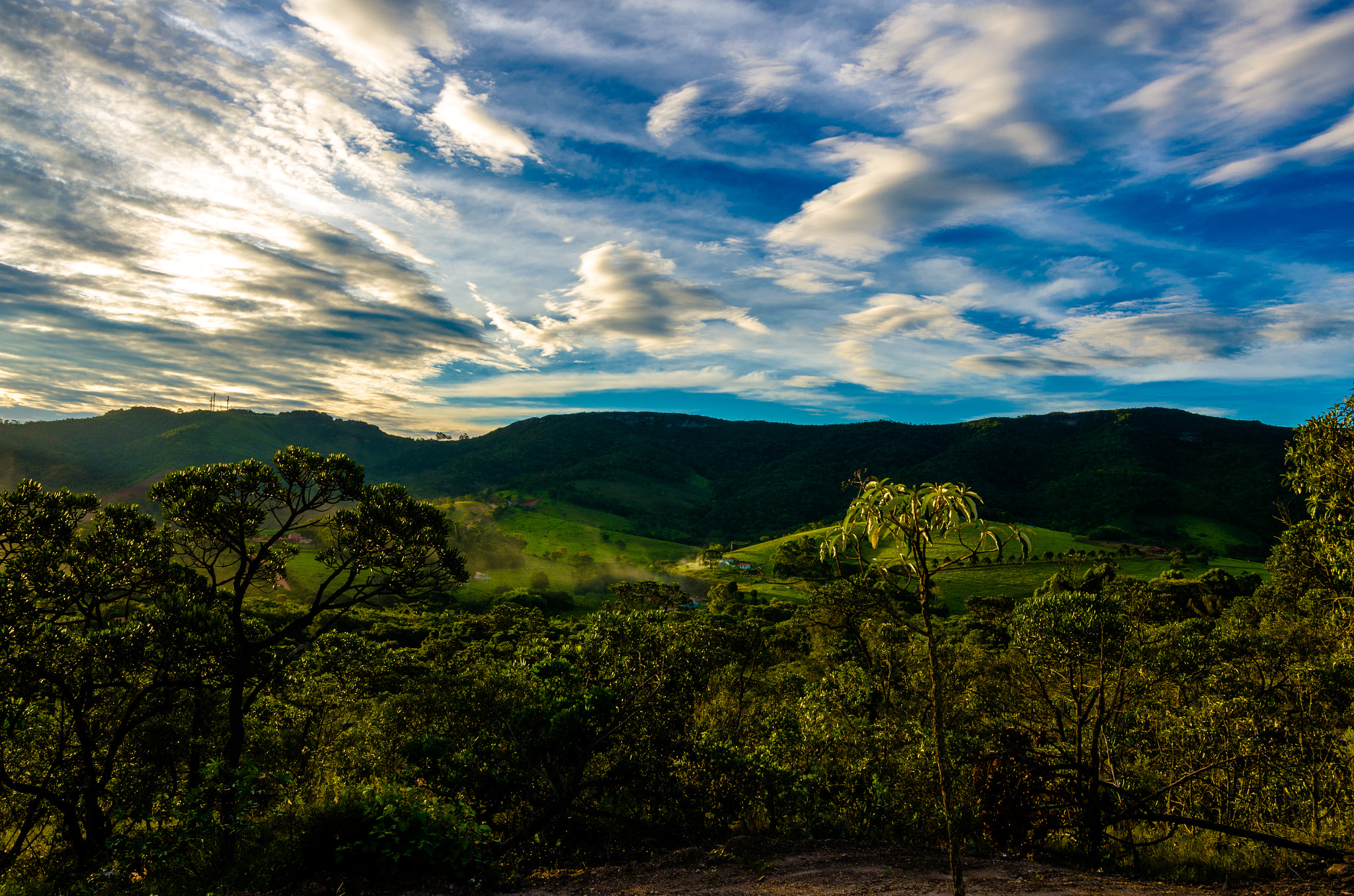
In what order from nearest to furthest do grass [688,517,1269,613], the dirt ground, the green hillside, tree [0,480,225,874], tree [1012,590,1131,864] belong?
the dirt ground → tree [0,480,225,874] → tree [1012,590,1131,864] → grass [688,517,1269,613] → the green hillside

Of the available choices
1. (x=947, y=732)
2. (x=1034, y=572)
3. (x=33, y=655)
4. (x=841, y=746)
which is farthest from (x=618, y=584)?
(x=1034, y=572)

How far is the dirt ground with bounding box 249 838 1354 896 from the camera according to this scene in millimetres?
9242

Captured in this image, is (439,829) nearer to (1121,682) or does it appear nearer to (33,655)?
(33,655)

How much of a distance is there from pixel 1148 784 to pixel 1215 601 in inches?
1948

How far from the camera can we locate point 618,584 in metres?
35.9

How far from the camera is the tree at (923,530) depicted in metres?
5.46

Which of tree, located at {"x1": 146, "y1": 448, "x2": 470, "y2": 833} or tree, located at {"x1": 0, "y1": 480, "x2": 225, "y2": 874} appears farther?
tree, located at {"x1": 146, "y1": 448, "x2": 470, "y2": 833}

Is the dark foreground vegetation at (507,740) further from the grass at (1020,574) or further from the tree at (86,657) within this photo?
the grass at (1020,574)

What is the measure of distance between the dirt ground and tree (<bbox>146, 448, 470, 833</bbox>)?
270 inches

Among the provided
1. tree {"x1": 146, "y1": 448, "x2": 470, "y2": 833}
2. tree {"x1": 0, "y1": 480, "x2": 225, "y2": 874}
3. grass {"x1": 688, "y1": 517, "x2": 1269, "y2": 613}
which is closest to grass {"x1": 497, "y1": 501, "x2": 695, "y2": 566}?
grass {"x1": 688, "y1": 517, "x2": 1269, "y2": 613}

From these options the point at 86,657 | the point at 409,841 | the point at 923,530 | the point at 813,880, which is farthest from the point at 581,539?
the point at 923,530

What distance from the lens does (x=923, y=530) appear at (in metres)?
5.85

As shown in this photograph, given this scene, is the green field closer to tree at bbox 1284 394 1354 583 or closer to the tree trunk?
tree at bbox 1284 394 1354 583

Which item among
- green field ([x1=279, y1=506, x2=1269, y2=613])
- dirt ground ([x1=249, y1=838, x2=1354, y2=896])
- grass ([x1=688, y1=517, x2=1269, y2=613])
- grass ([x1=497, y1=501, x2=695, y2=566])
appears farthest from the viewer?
grass ([x1=497, y1=501, x2=695, y2=566])
